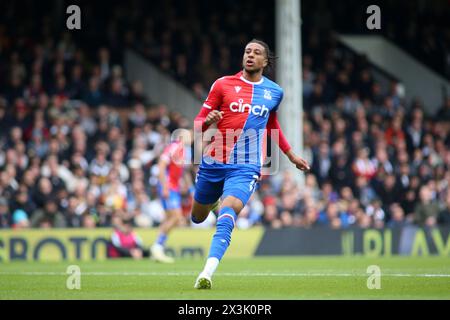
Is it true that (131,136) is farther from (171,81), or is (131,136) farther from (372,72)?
(372,72)

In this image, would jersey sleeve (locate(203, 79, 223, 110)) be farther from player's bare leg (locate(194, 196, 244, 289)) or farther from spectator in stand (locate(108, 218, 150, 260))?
spectator in stand (locate(108, 218, 150, 260))

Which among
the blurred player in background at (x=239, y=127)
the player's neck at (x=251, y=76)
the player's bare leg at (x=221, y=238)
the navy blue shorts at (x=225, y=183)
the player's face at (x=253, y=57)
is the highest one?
the player's face at (x=253, y=57)

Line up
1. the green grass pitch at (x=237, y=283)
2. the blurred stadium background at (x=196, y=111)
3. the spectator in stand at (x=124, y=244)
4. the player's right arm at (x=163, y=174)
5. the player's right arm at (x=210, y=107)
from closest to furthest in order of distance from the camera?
1. the green grass pitch at (x=237, y=283)
2. the player's right arm at (x=210, y=107)
3. the player's right arm at (x=163, y=174)
4. the spectator in stand at (x=124, y=244)
5. the blurred stadium background at (x=196, y=111)

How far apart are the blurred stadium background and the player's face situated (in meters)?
9.15

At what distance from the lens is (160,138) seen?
81.1 feet

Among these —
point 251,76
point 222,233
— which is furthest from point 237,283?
point 251,76

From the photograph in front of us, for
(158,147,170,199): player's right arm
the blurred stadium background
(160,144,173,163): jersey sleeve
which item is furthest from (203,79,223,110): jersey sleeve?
the blurred stadium background

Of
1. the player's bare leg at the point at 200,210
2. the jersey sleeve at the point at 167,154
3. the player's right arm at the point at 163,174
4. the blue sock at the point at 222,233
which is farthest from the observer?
the player's right arm at the point at 163,174

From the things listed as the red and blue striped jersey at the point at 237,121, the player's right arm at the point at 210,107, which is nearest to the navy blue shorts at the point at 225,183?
the red and blue striped jersey at the point at 237,121

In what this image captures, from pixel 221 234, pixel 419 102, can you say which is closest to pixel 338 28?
pixel 419 102

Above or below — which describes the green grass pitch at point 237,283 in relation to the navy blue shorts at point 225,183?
below

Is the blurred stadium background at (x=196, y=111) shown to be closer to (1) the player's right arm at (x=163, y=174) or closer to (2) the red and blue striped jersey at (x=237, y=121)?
(1) the player's right arm at (x=163, y=174)

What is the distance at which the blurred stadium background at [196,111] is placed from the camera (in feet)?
72.8

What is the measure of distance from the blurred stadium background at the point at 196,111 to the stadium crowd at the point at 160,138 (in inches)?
1.6
